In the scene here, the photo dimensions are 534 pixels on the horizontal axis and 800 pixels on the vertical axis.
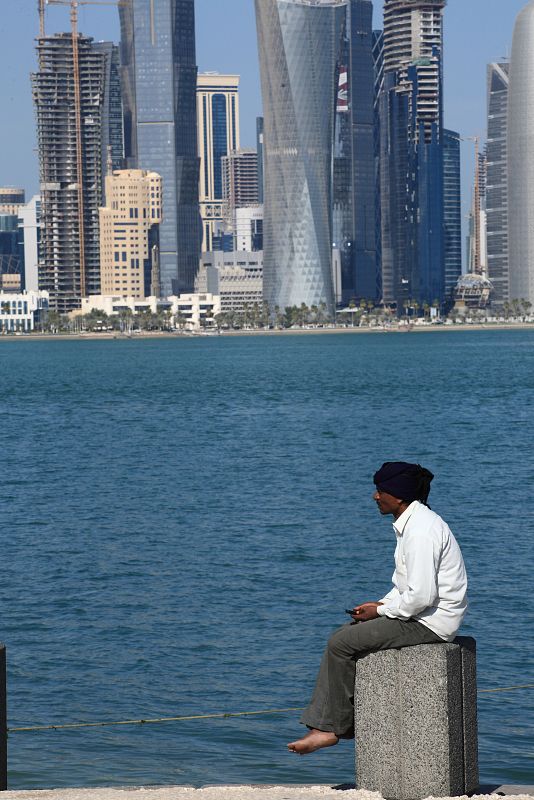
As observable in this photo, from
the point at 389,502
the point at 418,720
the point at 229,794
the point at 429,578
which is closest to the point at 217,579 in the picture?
the point at 389,502

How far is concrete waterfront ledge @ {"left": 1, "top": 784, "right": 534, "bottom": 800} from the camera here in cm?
948

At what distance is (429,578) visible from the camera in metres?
10.2

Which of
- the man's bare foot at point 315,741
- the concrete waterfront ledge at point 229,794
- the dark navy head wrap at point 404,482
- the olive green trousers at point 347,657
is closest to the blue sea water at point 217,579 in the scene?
the man's bare foot at point 315,741

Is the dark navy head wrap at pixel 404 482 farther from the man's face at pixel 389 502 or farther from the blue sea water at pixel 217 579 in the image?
the blue sea water at pixel 217 579

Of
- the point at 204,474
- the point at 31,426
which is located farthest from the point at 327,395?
the point at 204,474

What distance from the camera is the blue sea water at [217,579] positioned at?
1792cm

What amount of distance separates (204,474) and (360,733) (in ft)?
149

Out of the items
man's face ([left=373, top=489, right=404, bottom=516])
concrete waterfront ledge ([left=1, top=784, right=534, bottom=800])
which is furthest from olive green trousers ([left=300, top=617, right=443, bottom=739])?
man's face ([left=373, top=489, right=404, bottom=516])

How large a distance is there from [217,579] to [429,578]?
65.7ft

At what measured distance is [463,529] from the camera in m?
36.9

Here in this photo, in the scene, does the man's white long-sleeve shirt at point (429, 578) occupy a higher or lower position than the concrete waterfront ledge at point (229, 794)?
higher

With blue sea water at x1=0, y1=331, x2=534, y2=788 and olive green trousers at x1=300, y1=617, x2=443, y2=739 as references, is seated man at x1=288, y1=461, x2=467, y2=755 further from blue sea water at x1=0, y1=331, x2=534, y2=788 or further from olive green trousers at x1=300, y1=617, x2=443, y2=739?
blue sea water at x1=0, y1=331, x2=534, y2=788

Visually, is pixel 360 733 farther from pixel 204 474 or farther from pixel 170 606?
pixel 204 474

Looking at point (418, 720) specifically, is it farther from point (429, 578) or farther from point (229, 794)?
point (229, 794)
